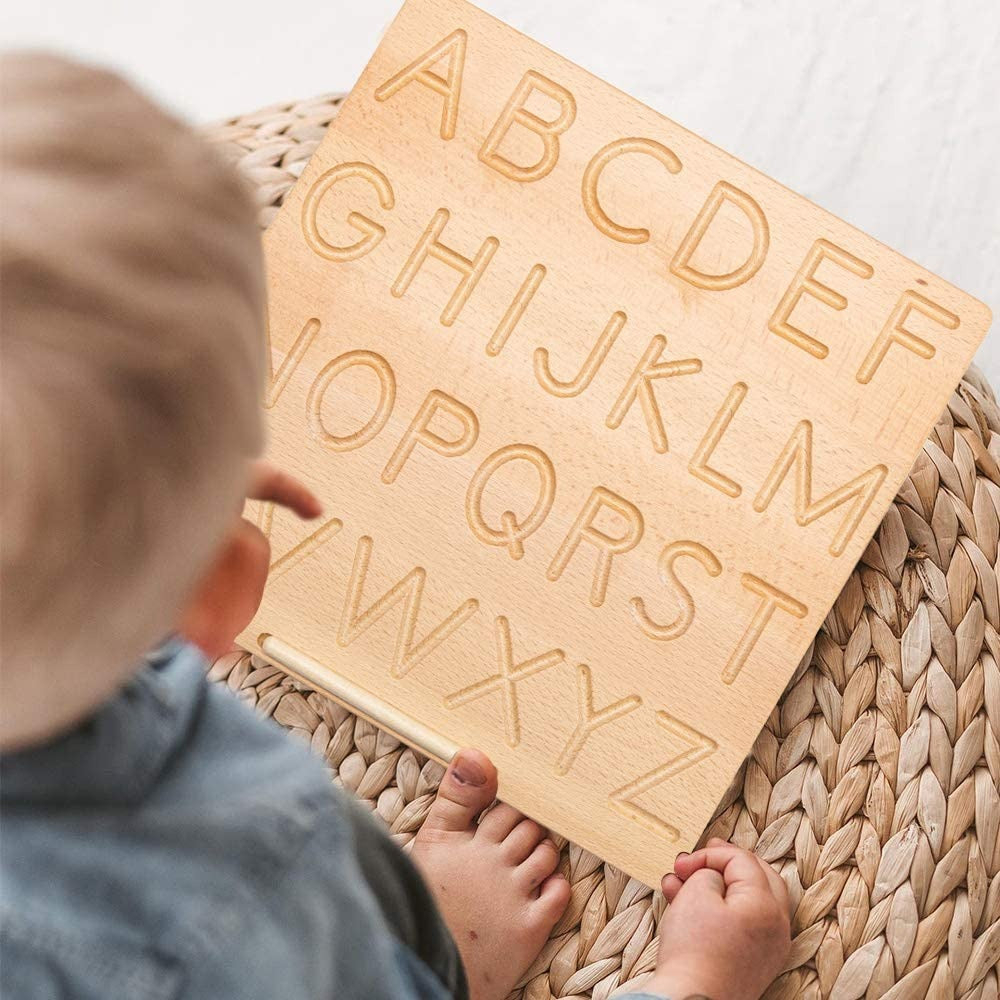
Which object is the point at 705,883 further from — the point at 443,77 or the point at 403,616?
the point at 443,77

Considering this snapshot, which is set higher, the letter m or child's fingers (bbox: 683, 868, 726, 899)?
the letter m

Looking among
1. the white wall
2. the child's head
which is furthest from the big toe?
the white wall

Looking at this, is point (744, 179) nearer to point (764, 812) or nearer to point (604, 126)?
point (604, 126)

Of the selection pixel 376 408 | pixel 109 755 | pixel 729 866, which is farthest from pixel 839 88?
pixel 109 755

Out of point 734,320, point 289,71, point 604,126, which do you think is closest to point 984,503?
point 734,320

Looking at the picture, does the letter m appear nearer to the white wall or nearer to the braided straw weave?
the braided straw weave

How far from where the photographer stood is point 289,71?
1038 mm

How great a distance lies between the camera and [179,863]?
0.39m

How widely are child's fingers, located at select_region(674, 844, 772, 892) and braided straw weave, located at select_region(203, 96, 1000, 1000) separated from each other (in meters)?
0.01

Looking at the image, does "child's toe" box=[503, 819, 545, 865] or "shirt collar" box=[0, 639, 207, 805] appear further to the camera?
"child's toe" box=[503, 819, 545, 865]

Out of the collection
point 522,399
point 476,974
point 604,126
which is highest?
point 604,126

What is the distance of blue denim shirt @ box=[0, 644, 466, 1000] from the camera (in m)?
0.37

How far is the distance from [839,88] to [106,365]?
2.77 ft

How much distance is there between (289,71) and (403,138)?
44 cm
